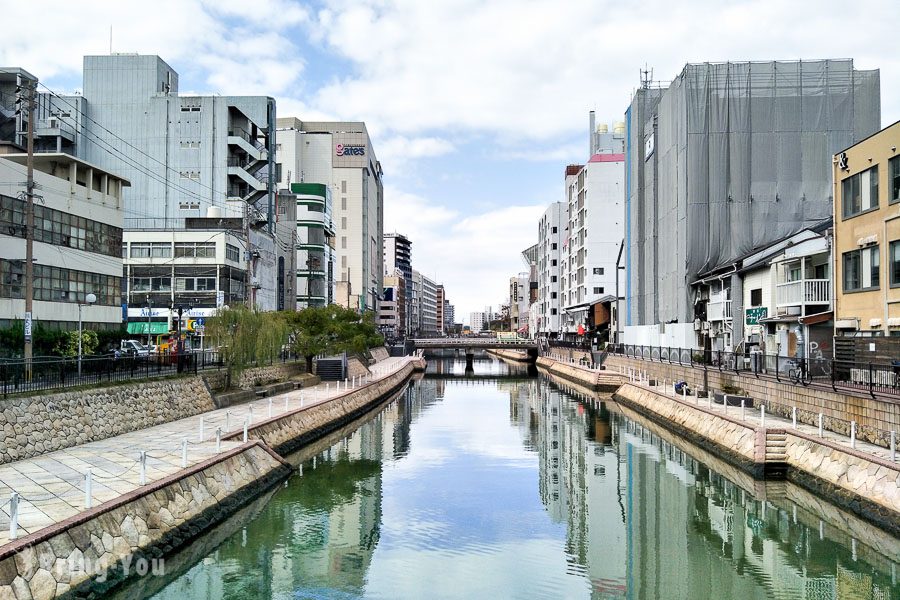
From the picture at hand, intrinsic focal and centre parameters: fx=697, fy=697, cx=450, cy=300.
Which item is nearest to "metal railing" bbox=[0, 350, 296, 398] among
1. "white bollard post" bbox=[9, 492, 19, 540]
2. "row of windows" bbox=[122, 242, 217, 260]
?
"white bollard post" bbox=[9, 492, 19, 540]

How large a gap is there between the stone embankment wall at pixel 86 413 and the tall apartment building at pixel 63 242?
11.7 m

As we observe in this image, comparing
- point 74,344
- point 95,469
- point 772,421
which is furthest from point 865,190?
point 74,344

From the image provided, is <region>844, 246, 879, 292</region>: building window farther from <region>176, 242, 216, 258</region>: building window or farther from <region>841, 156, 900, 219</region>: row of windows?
<region>176, 242, 216, 258</region>: building window

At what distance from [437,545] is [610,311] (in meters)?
82.0

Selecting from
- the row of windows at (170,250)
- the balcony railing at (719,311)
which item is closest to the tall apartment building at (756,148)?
the balcony railing at (719,311)

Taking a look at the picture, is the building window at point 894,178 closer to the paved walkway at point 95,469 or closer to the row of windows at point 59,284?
the paved walkway at point 95,469

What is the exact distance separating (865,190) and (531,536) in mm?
22935

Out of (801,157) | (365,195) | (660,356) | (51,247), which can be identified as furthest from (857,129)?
(365,195)

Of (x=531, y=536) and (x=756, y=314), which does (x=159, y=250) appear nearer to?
(x=756, y=314)

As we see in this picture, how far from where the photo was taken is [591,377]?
65.8 metres

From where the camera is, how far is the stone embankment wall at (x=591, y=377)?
6212 cm

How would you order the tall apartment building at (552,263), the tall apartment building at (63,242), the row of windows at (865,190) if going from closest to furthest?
the row of windows at (865,190)
the tall apartment building at (63,242)
the tall apartment building at (552,263)

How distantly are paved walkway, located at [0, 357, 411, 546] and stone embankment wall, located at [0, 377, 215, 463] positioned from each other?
413 mm

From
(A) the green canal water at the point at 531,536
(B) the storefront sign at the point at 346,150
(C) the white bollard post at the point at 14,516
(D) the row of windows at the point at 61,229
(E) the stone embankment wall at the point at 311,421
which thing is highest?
(B) the storefront sign at the point at 346,150
